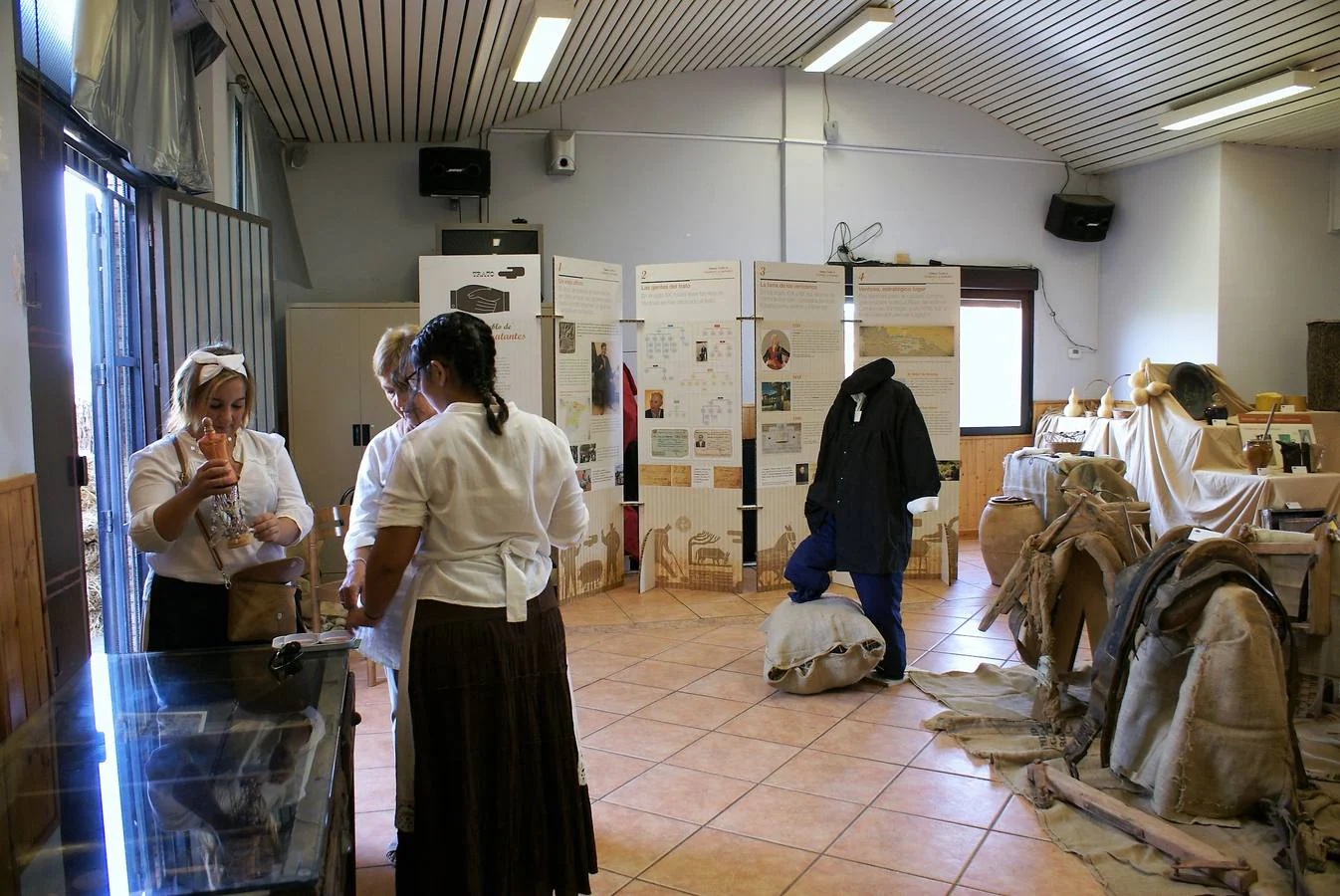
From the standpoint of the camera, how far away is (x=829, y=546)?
481 cm

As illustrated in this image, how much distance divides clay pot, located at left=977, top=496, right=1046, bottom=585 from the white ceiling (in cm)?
364

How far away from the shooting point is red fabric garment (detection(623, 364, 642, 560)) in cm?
751

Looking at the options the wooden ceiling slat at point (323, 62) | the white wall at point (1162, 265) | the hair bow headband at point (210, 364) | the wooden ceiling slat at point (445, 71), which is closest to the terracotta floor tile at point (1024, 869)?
the hair bow headband at point (210, 364)

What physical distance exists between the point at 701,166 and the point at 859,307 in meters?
2.37

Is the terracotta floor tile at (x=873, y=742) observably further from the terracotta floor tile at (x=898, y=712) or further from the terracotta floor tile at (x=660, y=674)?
the terracotta floor tile at (x=660, y=674)

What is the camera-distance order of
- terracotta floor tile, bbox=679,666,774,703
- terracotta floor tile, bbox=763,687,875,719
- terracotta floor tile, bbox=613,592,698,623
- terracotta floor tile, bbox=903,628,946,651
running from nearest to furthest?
terracotta floor tile, bbox=763,687,875,719, terracotta floor tile, bbox=679,666,774,703, terracotta floor tile, bbox=903,628,946,651, terracotta floor tile, bbox=613,592,698,623

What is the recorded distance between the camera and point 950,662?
5.20 m

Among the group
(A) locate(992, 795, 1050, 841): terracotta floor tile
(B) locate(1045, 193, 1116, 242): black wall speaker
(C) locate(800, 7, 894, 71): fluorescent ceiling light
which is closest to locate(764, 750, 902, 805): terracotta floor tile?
(A) locate(992, 795, 1050, 841): terracotta floor tile

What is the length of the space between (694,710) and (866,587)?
1020mm

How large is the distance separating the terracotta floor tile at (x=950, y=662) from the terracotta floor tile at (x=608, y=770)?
189cm

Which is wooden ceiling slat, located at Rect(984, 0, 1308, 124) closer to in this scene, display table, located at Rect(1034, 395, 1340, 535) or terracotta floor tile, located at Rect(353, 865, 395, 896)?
display table, located at Rect(1034, 395, 1340, 535)

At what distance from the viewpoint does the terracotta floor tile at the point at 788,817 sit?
3.21 m

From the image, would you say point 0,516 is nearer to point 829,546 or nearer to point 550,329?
point 829,546

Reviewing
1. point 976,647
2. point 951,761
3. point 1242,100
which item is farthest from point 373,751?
point 1242,100
